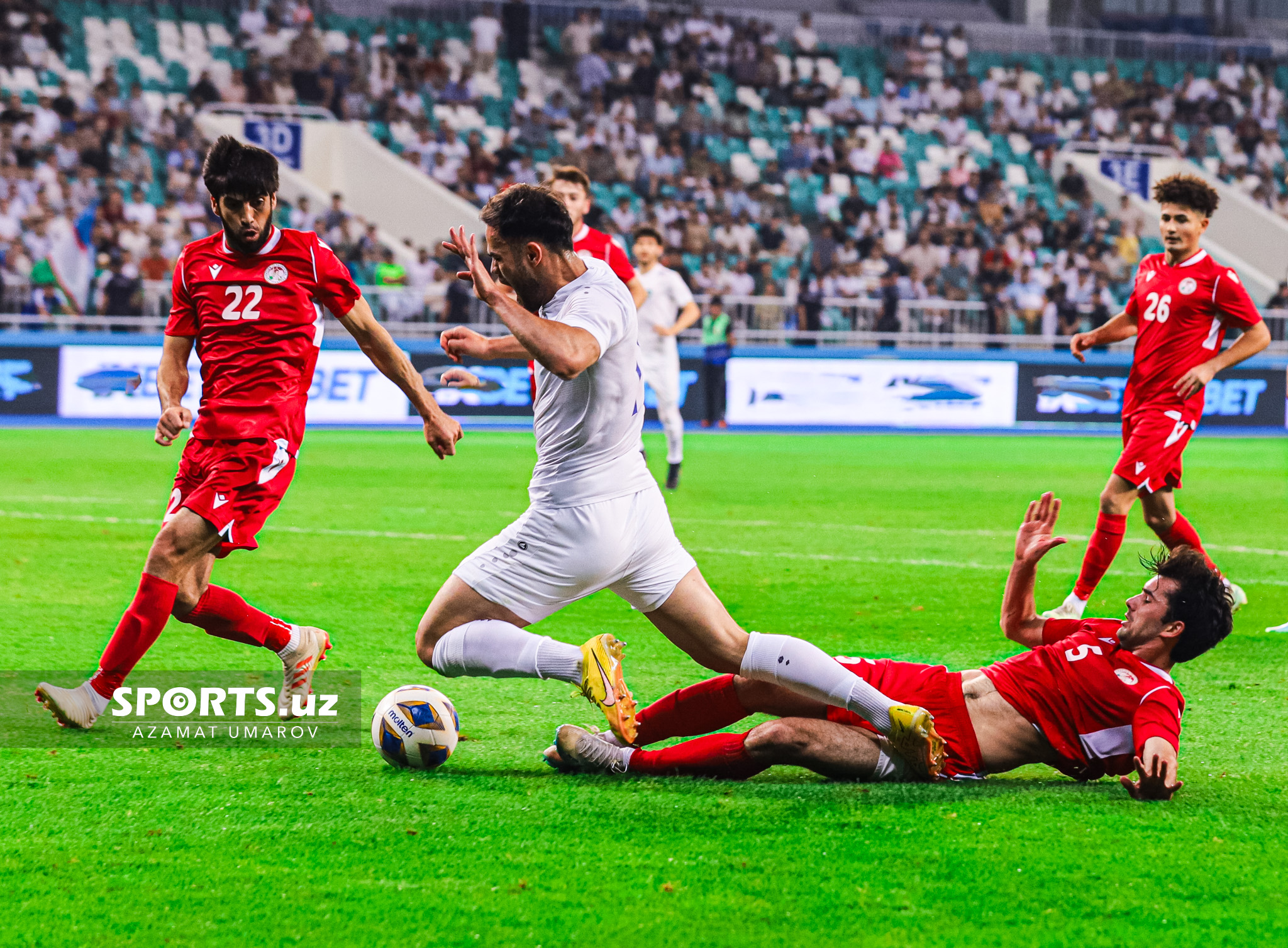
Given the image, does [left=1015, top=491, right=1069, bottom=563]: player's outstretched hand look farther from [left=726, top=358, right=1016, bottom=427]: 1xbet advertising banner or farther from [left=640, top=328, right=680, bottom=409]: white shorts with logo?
[left=726, top=358, right=1016, bottom=427]: 1xbet advertising banner

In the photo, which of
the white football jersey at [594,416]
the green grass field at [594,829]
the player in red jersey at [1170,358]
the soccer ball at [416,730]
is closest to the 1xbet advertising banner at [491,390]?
the green grass field at [594,829]

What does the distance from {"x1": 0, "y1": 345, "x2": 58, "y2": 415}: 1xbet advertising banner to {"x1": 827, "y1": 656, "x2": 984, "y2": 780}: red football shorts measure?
716 inches

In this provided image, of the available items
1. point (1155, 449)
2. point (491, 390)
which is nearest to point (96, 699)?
point (1155, 449)

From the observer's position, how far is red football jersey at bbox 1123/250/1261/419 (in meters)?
7.94

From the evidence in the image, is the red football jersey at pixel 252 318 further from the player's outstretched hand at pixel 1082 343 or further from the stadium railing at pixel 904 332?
the stadium railing at pixel 904 332

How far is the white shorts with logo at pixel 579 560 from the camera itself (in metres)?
4.51

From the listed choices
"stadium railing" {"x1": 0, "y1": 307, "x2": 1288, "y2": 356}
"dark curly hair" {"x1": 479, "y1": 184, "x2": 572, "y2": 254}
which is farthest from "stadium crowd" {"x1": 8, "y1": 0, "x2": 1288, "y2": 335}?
"dark curly hair" {"x1": 479, "y1": 184, "x2": 572, "y2": 254}

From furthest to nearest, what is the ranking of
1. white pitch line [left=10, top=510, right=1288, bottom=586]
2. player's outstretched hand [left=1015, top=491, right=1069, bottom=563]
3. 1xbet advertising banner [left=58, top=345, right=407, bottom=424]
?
1xbet advertising banner [left=58, top=345, right=407, bottom=424]
white pitch line [left=10, top=510, right=1288, bottom=586]
player's outstretched hand [left=1015, top=491, right=1069, bottom=563]

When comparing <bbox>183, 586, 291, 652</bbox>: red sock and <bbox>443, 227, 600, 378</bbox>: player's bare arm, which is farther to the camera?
<bbox>183, 586, 291, 652</bbox>: red sock

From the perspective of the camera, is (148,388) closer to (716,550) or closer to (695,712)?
A: (716,550)

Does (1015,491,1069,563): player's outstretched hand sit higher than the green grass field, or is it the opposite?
(1015,491,1069,563): player's outstretched hand

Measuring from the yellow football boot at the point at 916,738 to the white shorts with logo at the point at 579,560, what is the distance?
2.57 ft

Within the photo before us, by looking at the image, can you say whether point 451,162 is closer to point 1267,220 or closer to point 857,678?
point 1267,220

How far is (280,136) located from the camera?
88.0 ft
